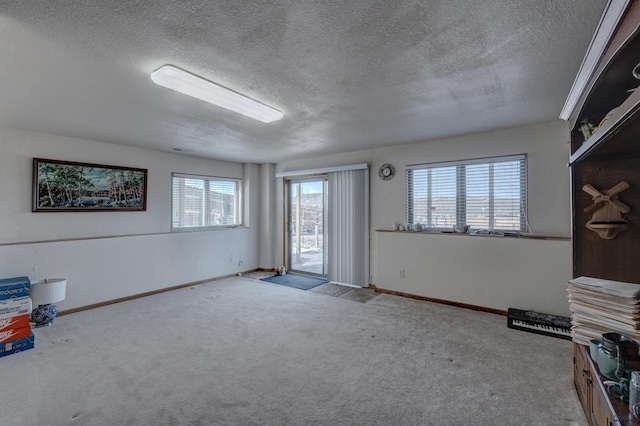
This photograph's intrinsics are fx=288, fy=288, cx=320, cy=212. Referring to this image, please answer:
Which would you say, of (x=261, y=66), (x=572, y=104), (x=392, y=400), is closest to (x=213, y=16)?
(x=261, y=66)

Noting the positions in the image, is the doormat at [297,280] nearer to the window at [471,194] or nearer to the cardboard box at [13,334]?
the window at [471,194]

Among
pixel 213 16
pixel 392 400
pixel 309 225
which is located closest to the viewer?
pixel 213 16

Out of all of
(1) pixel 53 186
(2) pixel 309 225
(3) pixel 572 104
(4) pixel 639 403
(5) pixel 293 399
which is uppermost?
A: (3) pixel 572 104

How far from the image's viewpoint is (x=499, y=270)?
12.1 feet

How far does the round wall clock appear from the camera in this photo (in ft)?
15.6

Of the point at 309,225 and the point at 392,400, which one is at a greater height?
the point at 309,225

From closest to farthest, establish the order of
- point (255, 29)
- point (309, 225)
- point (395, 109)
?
point (255, 29)
point (395, 109)
point (309, 225)

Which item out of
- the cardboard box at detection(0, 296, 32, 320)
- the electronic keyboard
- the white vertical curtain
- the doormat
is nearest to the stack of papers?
the electronic keyboard

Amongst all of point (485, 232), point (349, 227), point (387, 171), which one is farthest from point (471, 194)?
point (349, 227)

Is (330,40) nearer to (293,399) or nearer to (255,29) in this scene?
(255,29)

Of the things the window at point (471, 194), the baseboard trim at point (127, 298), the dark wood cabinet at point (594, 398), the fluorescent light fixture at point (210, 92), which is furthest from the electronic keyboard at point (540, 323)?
the baseboard trim at point (127, 298)

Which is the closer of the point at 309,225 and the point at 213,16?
the point at 213,16

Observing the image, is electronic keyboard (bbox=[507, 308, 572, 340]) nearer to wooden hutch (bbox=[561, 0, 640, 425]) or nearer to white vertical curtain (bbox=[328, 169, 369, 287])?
wooden hutch (bbox=[561, 0, 640, 425])

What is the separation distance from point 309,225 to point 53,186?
4050 mm
